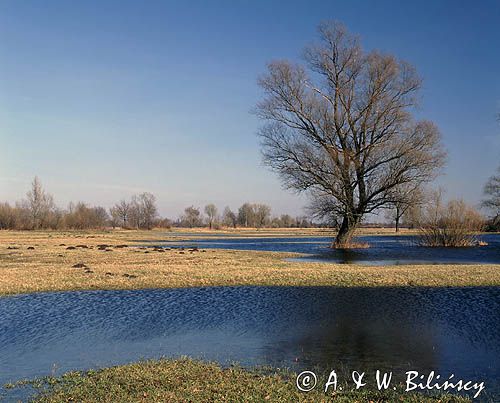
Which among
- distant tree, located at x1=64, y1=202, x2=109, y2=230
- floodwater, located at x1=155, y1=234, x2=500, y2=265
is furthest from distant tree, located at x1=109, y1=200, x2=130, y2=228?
floodwater, located at x1=155, y1=234, x2=500, y2=265

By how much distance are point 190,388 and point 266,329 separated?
527cm

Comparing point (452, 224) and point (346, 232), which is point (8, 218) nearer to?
point (346, 232)

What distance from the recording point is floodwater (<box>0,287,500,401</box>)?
32.6ft

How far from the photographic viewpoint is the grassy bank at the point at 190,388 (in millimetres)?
7555

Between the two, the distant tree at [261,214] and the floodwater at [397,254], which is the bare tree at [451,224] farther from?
the distant tree at [261,214]

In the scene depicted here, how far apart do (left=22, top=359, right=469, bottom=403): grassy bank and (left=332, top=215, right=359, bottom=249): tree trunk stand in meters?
36.6

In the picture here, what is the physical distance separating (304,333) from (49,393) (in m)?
6.79

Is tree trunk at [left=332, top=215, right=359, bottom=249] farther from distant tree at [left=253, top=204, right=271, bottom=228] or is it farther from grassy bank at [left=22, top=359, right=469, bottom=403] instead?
distant tree at [left=253, top=204, right=271, bottom=228]

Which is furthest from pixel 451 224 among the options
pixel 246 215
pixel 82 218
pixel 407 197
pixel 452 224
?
pixel 246 215

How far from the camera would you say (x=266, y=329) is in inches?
514

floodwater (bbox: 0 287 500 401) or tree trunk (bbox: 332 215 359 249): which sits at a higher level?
tree trunk (bbox: 332 215 359 249)

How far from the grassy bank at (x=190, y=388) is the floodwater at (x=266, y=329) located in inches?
36.5

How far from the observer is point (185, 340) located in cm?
1194

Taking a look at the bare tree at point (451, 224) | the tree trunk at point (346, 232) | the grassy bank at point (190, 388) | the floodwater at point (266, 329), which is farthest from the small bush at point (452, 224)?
the grassy bank at point (190, 388)
